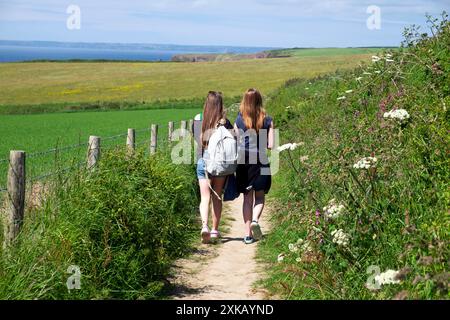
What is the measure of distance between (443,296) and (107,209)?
11.4ft

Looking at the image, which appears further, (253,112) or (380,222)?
(253,112)

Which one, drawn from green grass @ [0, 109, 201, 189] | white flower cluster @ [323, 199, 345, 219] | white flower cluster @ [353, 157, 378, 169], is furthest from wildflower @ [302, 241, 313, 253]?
green grass @ [0, 109, 201, 189]

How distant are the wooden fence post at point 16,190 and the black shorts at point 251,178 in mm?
3935

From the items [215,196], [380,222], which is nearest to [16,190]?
[380,222]

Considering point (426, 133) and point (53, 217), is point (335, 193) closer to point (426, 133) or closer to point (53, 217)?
point (426, 133)

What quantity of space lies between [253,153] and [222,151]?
486 mm

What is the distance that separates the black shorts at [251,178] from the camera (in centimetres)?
934

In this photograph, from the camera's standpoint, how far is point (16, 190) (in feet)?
19.7

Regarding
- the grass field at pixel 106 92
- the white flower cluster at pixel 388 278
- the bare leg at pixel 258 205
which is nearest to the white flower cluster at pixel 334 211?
the white flower cluster at pixel 388 278

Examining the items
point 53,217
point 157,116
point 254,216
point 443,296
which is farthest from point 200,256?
point 157,116

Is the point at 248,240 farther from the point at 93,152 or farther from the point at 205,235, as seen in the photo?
the point at 93,152

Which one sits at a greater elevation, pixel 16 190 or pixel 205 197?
pixel 16 190

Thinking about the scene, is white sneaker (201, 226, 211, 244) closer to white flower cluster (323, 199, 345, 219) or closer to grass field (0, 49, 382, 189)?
white flower cluster (323, 199, 345, 219)
